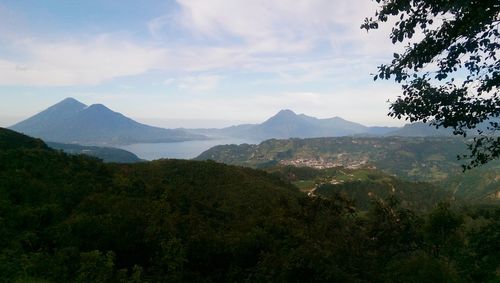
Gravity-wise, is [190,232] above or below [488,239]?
below

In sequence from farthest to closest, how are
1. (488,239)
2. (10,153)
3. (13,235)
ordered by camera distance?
(10,153) < (13,235) < (488,239)

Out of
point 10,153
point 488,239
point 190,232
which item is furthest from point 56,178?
point 488,239

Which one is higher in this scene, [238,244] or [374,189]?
[238,244]

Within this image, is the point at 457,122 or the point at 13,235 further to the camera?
the point at 13,235

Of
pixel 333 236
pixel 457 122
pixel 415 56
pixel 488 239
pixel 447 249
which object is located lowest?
pixel 447 249

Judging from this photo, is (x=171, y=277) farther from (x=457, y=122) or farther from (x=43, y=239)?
(x=457, y=122)

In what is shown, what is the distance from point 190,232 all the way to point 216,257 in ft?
9.08

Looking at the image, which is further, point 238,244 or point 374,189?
point 374,189

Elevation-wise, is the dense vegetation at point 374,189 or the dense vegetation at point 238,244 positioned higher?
the dense vegetation at point 238,244

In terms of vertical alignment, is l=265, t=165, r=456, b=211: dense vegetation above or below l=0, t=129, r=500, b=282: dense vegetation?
below

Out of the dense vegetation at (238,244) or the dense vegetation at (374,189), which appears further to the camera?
the dense vegetation at (374,189)

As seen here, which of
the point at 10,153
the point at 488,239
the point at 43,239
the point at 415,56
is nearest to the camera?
the point at 415,56

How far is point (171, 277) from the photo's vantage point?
14492 millimetres

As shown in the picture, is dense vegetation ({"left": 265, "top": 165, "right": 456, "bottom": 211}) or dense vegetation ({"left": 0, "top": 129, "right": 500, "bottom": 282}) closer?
dense vegetation ({"left": 0, "top": 129, "right": 500, "bottom": 282})
